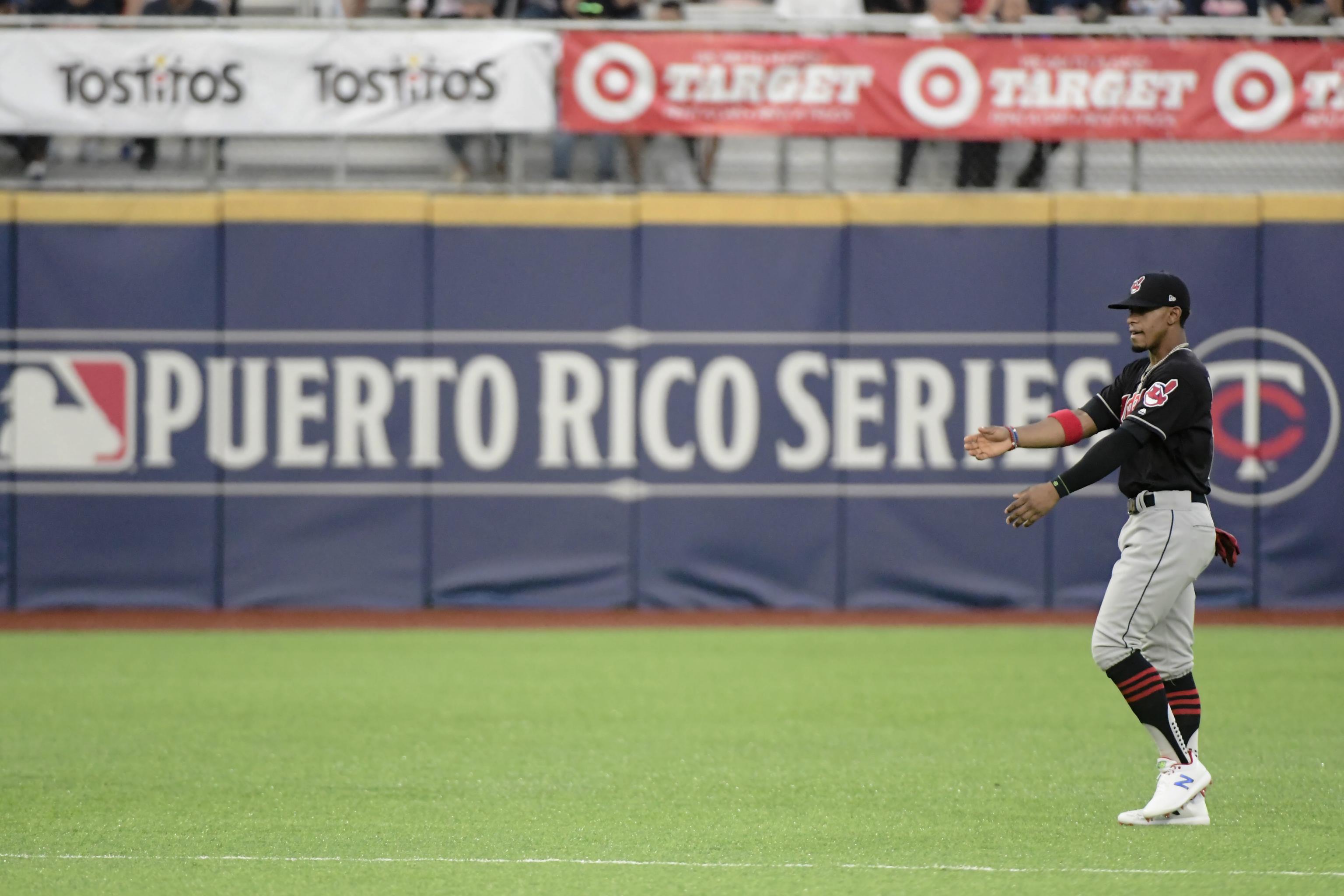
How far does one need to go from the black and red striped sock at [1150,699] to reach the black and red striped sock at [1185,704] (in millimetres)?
45

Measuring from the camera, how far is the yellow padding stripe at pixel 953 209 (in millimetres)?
13609

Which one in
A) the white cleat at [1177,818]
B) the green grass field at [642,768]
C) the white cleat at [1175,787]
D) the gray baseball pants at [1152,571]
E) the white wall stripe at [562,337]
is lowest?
the green grass field at [642,768]

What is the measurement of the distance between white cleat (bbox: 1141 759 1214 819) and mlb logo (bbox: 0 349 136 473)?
9881 mm

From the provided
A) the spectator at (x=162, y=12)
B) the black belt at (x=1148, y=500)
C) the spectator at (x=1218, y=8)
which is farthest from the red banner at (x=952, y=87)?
the black belt at (x=1148, y=500)

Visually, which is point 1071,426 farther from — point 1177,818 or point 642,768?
point 642,768

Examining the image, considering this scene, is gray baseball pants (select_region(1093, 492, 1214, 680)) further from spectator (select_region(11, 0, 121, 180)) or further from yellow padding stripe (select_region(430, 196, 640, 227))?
spectator (select_region(11, 0, 121, 180))

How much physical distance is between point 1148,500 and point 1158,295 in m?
0.84

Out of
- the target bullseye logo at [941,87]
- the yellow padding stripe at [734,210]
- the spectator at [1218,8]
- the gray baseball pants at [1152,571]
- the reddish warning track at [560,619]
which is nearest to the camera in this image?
the gray baseball pants at [1152,571]

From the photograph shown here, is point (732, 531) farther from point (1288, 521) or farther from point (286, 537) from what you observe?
point (1288, 521)

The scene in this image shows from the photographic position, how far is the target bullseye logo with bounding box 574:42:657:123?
1323cm

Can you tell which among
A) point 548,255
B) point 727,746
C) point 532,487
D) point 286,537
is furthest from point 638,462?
point 727,746

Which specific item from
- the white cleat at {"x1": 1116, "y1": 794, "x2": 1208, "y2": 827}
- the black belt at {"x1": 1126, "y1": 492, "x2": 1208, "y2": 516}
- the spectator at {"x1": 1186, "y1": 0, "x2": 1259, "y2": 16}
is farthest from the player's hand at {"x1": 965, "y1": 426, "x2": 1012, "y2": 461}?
the spectator at {"x1": 1186, "y1": 0, "x2": 1259, "y2": 16}

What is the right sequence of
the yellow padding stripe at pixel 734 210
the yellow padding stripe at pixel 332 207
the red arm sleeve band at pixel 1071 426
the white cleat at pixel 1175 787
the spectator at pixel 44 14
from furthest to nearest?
the spectator at pixel 44 14
the yellow padding stripe at pixel 734 210
the yellow padding stripe at pixel 332 207
the red arm sleeve band at pixel 1071 426
the white cleat at pixel 1175 787

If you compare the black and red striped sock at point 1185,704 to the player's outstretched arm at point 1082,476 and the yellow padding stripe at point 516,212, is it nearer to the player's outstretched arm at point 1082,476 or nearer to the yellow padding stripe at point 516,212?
the player's outstretched arm at point 1082,476
